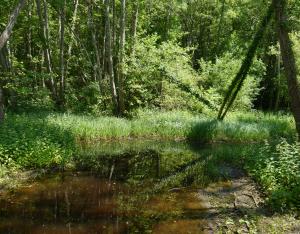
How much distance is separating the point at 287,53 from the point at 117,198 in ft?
16.3

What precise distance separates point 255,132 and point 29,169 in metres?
10.2

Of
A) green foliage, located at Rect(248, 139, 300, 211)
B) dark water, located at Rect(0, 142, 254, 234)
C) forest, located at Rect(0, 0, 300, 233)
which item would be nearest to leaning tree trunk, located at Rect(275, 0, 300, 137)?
forest, located at Rect(0, 0, 300, 233)

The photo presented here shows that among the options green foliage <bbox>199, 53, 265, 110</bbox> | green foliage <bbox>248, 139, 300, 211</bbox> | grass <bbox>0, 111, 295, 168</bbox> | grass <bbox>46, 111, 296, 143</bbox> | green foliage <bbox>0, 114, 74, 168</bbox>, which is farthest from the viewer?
green foliage <bbox>199, 53, 265, 110</bbox>

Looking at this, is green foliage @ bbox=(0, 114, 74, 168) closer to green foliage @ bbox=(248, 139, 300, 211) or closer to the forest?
the forest

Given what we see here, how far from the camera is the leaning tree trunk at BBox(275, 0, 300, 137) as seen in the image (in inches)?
366

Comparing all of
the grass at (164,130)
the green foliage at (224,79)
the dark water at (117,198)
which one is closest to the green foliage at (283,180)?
the dark water at (117,198)

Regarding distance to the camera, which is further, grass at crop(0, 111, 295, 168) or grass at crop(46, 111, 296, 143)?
grass at crop(46, 111, 296, 143)

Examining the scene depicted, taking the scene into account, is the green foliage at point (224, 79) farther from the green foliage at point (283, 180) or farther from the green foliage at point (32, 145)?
the green foliage at point (283, 180)

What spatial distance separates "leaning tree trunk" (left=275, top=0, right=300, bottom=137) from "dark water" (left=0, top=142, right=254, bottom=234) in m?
2.59

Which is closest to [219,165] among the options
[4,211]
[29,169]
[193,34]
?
[29,169]

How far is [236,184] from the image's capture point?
9859 millimetres

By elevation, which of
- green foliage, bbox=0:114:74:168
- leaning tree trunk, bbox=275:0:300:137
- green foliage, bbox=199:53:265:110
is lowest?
green foliage, bbox=0:114:74:168

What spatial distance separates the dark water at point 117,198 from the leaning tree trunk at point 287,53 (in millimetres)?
2594

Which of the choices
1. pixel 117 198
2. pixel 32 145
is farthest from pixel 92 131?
pixel 117 198
